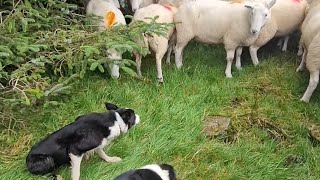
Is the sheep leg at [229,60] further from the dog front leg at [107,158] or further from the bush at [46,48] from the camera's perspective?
the dog front leg at [107,158]

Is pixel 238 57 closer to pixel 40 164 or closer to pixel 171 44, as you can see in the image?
pixel 171 44

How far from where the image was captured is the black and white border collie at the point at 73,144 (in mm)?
3934

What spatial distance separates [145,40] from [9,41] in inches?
68.9

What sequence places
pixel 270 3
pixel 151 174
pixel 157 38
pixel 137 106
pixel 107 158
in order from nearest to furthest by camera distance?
pixel 151 174 → pixel 107 158 → pixel 137 106 → pixel 157 38 → pixel 270 3

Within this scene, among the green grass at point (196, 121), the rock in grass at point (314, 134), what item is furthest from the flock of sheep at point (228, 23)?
the rock in grass at point (314, 134)

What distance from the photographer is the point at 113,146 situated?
4504mm

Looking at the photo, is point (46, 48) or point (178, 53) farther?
point (178, 53)

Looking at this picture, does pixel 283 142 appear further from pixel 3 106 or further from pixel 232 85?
pixel 3 106

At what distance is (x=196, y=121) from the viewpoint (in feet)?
16.4

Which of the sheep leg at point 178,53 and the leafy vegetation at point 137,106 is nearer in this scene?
the leafy vegetation at point 137,106

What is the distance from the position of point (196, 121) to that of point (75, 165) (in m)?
1.50

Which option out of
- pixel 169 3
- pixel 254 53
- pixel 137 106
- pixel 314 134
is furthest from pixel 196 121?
pixel 169 3

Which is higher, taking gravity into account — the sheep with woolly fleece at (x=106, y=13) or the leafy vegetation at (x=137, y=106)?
the sheep with woolly fleece at (x=106, y=13)

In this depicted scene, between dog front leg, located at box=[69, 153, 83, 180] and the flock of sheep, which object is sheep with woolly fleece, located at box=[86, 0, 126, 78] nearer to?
the flock of sheep
